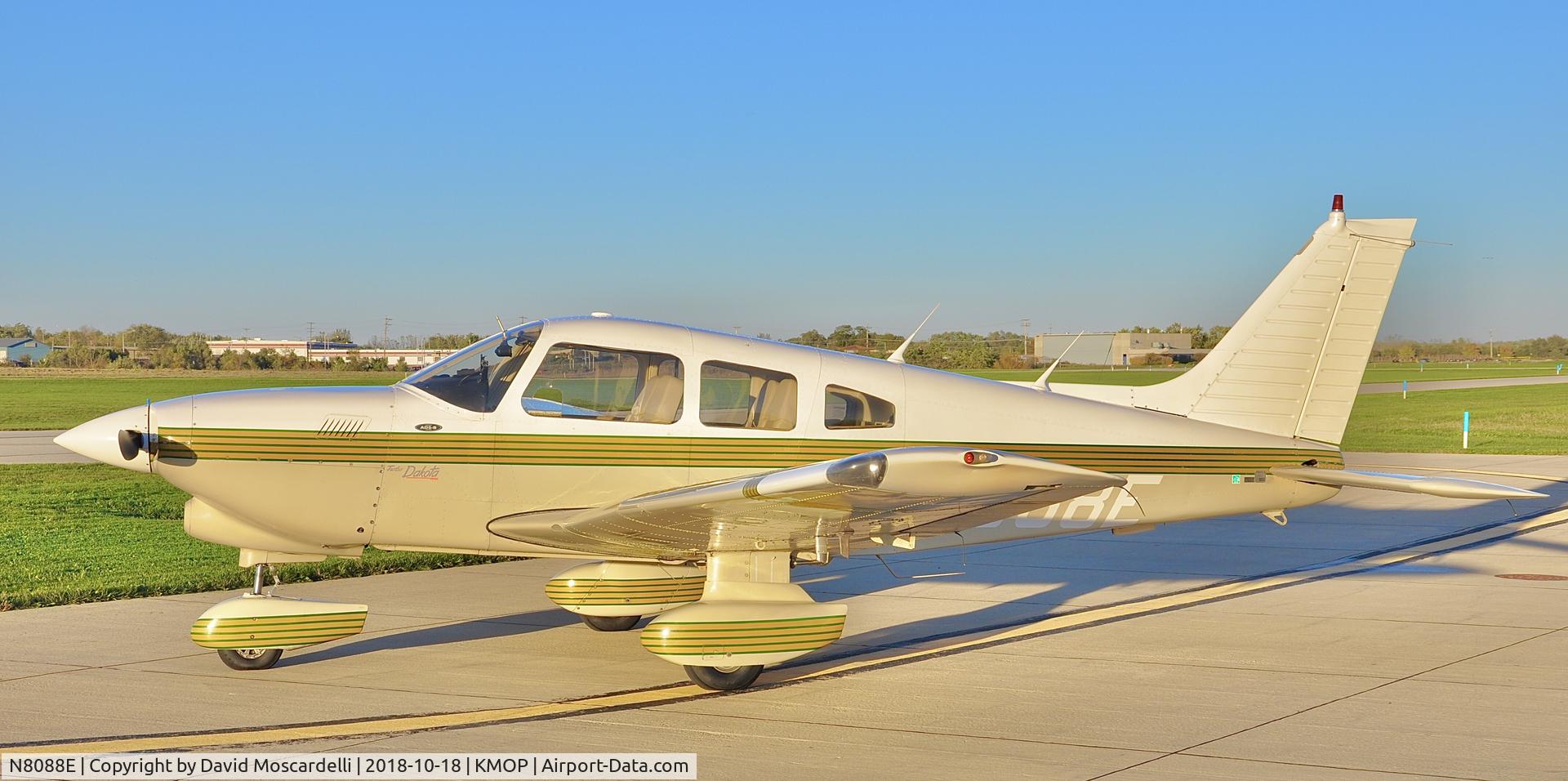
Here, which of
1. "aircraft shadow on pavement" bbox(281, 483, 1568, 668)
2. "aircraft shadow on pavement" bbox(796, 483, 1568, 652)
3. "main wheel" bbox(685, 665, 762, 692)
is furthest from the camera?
"aircraft shadow on pavement" bbox(796, 483, 1568, 652)

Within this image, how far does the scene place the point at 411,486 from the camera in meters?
8.81

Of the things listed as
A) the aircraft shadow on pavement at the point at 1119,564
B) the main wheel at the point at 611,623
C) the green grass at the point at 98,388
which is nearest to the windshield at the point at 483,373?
the main wheel at the point at 611,623

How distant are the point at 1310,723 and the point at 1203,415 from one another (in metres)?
3.56

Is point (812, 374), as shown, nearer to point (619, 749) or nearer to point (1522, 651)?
point (619, 749)

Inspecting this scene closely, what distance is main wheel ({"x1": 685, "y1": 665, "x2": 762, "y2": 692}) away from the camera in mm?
8234

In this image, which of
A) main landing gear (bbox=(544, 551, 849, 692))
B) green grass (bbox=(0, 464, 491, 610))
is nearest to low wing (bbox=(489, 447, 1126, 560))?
main landing gear (bbox=(544, 551, 849, 692))

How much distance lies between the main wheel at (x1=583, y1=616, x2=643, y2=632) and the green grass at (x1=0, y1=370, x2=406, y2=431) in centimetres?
1204

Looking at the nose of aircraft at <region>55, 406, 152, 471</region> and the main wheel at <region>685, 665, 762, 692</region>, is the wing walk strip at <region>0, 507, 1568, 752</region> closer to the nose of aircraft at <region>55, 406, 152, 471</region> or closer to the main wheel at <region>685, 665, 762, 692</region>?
the main wheel at <region>685, 665, 762, 692</region>

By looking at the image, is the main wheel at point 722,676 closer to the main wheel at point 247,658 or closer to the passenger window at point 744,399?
the passenger window at point 744,399

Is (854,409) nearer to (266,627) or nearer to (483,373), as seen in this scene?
(483,373)

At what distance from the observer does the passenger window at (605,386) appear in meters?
8.92

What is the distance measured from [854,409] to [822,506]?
5.57 ft

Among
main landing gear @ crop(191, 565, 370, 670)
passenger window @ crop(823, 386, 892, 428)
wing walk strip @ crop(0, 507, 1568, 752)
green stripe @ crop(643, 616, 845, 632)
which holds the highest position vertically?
passenger window @ crop(823, 386, 892, 428)

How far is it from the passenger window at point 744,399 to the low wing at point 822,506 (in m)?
0.43
